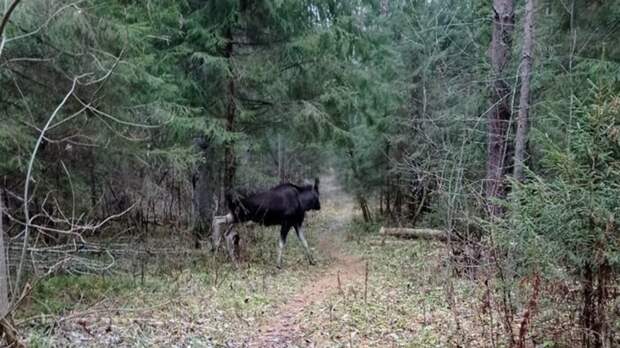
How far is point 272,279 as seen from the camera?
396 inches

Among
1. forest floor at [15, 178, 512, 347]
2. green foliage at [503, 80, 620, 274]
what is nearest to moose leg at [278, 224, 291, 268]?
forest floor at [15, 178, 512, 347]

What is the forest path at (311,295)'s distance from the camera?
6655 mm

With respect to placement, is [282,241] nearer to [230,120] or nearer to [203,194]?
[203,194]

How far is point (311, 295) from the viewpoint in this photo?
906cm

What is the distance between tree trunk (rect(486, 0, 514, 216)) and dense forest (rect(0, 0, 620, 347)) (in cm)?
5

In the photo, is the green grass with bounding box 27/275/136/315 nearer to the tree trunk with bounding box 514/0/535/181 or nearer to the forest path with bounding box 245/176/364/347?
the forest path with bounding box 245/176/364/347

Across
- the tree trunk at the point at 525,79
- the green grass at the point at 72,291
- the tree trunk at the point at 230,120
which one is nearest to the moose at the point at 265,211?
the tree trunk at the point at 230,120

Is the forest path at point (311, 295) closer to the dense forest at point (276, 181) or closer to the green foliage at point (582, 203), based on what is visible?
the dense forest at point (276, 181)

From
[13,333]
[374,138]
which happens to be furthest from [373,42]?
[13,333]

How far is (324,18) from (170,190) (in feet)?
18.6

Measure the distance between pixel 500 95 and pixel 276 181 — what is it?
7825mm

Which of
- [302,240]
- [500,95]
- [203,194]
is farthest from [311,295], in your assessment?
[203,194]

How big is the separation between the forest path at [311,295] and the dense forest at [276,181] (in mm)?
68

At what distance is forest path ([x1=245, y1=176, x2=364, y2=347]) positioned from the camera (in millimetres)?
6655
